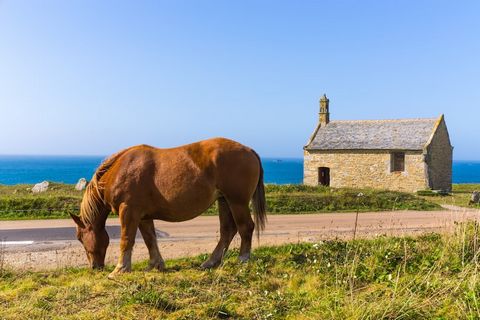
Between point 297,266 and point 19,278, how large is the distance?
175 inches

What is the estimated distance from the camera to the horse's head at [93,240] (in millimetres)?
6862

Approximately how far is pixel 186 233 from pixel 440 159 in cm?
2484

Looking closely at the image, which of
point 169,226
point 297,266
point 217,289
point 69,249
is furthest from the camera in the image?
point 169,226

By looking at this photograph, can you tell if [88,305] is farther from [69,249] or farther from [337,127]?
[337,127]

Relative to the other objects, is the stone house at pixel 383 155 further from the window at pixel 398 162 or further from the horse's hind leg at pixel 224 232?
the horse's hind leg at pixel 224 232

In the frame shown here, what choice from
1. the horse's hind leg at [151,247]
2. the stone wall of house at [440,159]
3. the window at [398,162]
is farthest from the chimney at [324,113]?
the horse's hind leg at [151,247]

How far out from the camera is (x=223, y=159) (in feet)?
22.3

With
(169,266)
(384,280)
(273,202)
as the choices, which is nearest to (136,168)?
(169,266)

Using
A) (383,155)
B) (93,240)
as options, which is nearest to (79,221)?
(93,240)

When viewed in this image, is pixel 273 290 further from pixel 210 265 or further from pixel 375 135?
pixel 375 135

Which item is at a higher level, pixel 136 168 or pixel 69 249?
pixel 136 168

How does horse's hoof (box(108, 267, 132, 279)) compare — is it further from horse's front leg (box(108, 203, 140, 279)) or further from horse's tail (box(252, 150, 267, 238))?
horse's tail (box(252, 150, 267, 238))

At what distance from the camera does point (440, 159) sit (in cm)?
3148

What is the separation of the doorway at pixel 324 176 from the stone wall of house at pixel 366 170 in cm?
49
